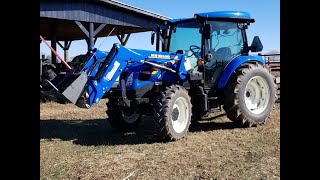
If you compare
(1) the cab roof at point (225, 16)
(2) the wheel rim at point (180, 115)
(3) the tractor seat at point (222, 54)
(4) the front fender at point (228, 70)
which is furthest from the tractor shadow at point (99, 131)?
(1) the cab roof at point (225, 16)

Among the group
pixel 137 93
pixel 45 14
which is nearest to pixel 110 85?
pixel 137 93

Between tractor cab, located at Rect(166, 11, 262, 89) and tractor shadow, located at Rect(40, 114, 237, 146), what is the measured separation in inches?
45.4

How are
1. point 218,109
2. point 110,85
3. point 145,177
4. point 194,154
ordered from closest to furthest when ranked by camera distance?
point 145,177 → point 194,154 → point 110,85 → point 218,109

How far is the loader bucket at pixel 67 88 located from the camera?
5789 mm

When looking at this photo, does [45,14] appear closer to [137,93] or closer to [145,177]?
[137,93]

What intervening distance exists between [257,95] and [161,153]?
3450 millimetres

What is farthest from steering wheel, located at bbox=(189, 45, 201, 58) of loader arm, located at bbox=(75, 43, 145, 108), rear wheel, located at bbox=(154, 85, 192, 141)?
loader arm, located at bbox=(75, 43, 145, 108)

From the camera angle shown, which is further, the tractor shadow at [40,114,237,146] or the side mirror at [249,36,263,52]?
the side mirror at [249,36,263,52]

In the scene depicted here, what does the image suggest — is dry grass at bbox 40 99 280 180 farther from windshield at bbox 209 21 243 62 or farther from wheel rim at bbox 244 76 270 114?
windshield at bbox 209 21 243 62

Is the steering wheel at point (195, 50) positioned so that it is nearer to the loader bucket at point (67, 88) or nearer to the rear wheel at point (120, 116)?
the rear wheel at point (120, 116)

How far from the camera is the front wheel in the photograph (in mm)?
7070

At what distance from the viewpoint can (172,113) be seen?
627 centimetres

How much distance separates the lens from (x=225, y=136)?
652 cm
